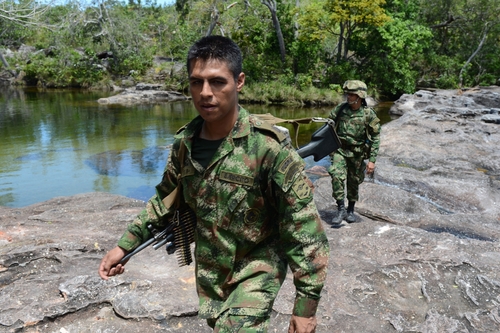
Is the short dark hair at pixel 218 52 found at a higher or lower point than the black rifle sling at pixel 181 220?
higher

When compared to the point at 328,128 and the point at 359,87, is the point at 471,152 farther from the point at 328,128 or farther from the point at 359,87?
the point at 328,128

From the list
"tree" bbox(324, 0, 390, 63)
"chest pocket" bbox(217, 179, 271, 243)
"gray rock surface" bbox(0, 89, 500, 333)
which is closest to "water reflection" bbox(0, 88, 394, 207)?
"gray rock surface" bbox(0, 89, 500, 333)

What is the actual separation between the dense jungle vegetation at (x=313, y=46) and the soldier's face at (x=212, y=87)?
826 inches

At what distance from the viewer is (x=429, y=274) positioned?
413cm

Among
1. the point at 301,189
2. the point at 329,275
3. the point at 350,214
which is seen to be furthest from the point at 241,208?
the point at 350,214

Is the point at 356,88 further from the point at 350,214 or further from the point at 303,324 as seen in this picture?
the point at 303,324

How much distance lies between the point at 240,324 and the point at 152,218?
72 cm

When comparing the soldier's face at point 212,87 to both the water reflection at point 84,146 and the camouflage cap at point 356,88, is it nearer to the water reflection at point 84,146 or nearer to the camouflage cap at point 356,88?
the camouflage cap at point 356,88

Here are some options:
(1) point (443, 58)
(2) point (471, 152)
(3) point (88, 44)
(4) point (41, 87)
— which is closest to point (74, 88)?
(4) point (41, 87)

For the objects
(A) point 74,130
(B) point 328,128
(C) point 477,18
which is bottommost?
(A) point 74,130

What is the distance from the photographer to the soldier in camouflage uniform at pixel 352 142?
566 centimetres

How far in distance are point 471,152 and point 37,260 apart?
8982mm

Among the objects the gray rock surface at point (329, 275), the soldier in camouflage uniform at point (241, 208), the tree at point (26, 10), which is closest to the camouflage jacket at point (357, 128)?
the gray rock surface at point (329, 275)

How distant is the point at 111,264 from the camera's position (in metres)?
2.25
